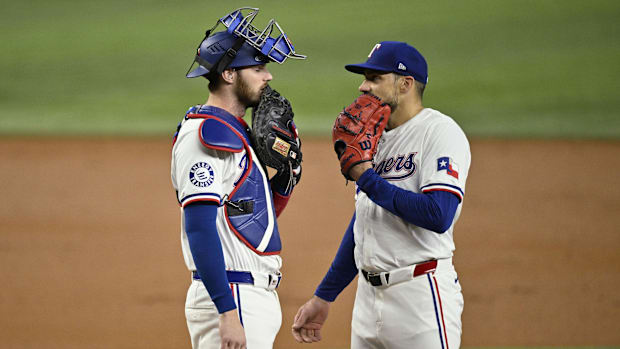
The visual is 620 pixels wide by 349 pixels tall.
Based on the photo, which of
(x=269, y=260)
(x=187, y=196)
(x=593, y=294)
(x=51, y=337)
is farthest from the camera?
(x=593, y=294)

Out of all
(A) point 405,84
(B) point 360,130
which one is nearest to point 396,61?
(A) point 405,84

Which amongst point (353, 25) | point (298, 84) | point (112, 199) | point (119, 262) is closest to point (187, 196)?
point (119, 262)

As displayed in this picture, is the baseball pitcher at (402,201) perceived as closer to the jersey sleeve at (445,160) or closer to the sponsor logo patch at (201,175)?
the jersey sleeve at (445,160)

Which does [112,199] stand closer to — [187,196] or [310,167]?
[310,167]

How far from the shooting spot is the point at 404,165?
2873mm

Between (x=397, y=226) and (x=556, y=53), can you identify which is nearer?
(x=397, y=226)

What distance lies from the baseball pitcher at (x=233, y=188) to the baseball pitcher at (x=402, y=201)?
0.33 metres

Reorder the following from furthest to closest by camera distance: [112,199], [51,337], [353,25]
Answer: [353,25] < [112,199] < [51,337]

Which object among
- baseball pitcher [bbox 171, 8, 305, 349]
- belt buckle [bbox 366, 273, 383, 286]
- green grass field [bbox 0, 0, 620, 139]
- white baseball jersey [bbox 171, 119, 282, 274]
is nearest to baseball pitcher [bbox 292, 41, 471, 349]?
belt buckle [bbox 366, 273, 383, 286]

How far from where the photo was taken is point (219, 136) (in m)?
2.58

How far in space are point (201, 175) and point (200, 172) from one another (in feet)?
0.05

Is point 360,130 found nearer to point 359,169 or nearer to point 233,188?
point 359,169

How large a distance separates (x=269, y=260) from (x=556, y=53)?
11.6m

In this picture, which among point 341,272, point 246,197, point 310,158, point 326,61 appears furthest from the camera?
point 326,61
